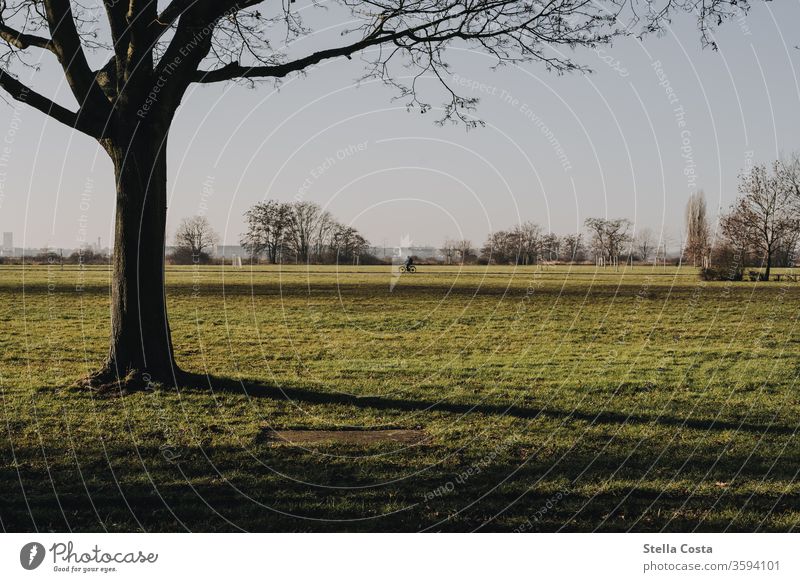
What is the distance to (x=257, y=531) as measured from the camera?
6.34m

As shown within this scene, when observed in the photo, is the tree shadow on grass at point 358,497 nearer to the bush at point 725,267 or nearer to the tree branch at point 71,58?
the tree branch at point 71,58

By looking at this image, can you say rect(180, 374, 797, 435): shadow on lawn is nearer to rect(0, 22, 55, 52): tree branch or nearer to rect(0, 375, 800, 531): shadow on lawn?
rect(0, 375, 800, 531): shadow on lawn

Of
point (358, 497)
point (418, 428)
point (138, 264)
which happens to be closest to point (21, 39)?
point (138, 264)

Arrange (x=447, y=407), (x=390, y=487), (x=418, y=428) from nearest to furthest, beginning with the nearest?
(x=390, y=487)
(x=418, y=428)
(x=447, y=407)

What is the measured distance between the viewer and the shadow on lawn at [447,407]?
34.1ft

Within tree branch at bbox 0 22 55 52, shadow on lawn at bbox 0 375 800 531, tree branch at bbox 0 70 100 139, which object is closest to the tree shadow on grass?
shadow on lawn at bbox 0 375 800 531

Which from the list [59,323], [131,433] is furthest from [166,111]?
[59,323]

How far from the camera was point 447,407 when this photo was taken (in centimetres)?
1148

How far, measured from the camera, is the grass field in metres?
6.78

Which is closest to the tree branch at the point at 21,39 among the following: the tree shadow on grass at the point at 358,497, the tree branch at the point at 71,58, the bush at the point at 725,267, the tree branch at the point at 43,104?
the tree branch at the point at 71,58
